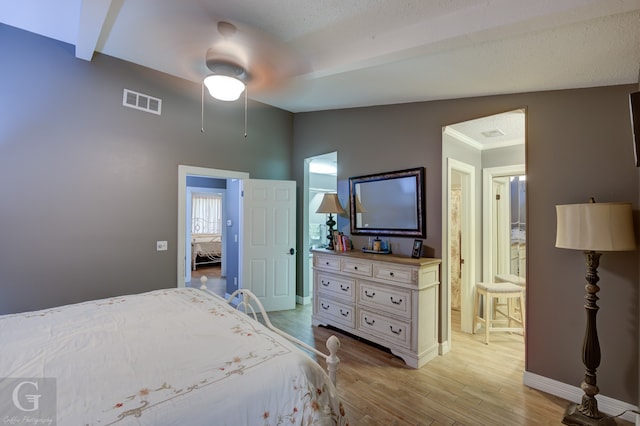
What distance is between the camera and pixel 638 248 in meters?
1.97

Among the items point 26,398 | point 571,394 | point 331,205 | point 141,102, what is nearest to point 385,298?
point 331,205

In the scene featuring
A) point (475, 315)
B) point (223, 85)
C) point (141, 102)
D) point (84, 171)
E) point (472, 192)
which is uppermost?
point (141, 102)

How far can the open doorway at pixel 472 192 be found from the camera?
3.05m

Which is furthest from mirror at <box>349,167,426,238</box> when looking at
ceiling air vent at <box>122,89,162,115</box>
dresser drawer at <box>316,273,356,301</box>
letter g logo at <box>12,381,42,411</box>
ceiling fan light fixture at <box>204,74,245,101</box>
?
letter g logo at <box>12,381,42,411</box>

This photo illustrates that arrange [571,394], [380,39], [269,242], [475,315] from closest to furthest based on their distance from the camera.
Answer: [380,39]
[571,394]
[475,315]
[269,242]

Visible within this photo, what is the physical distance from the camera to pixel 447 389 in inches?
94.3

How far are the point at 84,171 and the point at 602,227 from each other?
4373 millimetres

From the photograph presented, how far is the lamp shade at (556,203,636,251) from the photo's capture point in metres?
1.84

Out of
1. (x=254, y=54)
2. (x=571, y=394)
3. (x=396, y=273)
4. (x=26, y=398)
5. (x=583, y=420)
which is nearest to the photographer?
(x=26, y=398)

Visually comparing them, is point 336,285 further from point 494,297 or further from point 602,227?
point 602,227

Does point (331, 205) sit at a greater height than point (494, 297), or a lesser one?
greater

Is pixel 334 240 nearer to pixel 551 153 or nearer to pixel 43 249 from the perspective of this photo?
pixel 551 153

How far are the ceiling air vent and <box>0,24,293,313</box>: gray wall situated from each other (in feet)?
0.20

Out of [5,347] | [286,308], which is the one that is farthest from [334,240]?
[5,347]
